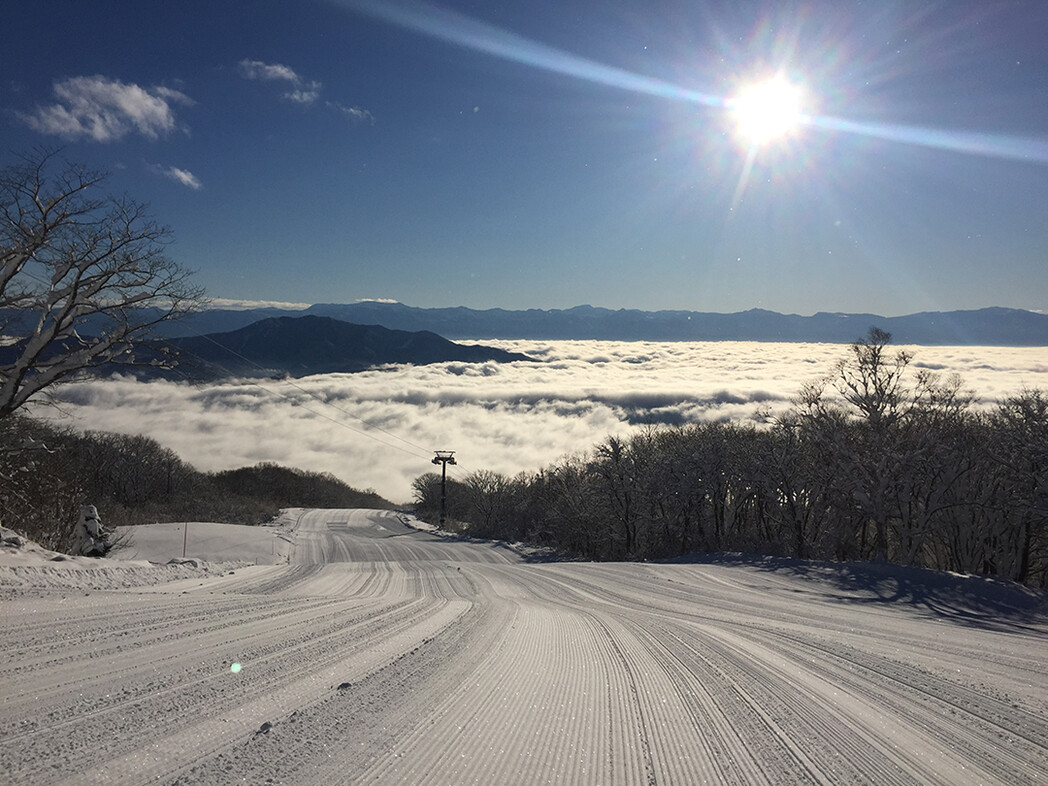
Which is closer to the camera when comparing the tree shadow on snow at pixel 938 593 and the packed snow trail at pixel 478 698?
the packed snow trail at pixel 478 698

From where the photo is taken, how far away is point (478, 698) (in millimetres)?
3557

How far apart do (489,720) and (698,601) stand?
31.1 ft

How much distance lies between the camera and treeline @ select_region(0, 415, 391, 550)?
14.4 m

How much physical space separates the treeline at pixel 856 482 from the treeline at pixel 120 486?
27.3m

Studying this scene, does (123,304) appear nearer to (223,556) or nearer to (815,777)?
(815,777)

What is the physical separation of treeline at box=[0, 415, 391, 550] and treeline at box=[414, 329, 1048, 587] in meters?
27.3

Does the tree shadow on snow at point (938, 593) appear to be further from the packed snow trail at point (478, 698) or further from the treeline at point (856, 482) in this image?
the treeline at point (856, 482)

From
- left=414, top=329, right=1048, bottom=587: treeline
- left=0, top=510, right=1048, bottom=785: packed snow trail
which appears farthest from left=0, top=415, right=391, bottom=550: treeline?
left=414, top=329, right=1048, bottom=587: treeline

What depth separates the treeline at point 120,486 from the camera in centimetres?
1437

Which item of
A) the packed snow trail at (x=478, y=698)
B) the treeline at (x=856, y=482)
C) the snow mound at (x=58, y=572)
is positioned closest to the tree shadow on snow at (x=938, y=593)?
the packed snow trail at (x=478, y=698)

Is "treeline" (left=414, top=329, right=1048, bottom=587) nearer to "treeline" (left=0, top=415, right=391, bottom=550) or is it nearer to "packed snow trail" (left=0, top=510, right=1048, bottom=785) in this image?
"packed snow trail" (left=0, top=510, right=1048, bottom=785)

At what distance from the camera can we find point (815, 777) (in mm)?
2816

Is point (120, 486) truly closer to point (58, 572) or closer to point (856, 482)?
point (58, 572)

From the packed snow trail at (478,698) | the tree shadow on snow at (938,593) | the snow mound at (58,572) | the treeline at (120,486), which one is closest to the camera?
the packed snow trail at (478,698)
